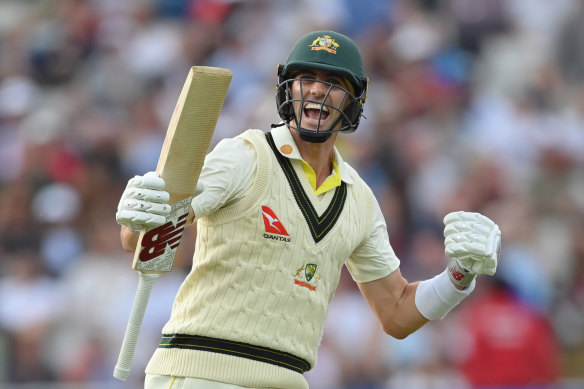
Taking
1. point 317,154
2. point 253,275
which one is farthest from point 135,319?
point 317,154

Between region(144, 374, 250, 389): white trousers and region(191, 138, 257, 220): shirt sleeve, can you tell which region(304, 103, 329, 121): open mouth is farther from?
region(144, 374, 250, 389): white trousers

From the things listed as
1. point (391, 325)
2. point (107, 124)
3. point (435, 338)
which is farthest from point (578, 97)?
point (391, 325)

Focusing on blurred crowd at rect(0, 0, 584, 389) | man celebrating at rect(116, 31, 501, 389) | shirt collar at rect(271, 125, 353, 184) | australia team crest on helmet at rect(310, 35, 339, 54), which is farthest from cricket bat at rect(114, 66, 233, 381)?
blurred crowd at rect(0, 0, 584, 389)

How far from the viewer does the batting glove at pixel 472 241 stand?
4.15 m

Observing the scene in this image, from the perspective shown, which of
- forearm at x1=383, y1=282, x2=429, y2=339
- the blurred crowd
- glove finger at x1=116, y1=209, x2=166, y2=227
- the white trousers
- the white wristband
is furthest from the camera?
the blurred crowd

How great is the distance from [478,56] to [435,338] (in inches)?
126

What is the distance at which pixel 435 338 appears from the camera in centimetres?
771

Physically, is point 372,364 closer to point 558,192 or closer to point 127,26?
point 558,192

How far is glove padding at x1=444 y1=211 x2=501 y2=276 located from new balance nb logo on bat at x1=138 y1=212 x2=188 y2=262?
1.04 metres

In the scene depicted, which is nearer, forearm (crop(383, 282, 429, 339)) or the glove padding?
the glove padding

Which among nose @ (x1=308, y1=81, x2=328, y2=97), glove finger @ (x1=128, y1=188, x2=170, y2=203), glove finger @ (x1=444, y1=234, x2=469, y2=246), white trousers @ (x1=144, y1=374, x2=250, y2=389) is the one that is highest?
nose @ (x1=308, y1=81, x2=328, y2=97)

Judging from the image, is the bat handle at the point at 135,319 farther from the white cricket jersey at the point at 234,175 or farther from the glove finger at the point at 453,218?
the glove finger at the point at 453,218

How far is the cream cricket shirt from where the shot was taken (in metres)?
3.96

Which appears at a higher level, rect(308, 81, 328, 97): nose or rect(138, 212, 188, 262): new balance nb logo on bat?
rect(308, 81, 328, 97): nose
